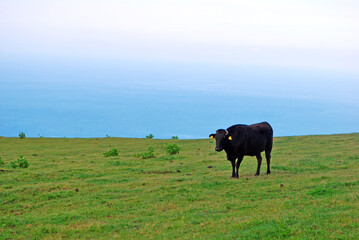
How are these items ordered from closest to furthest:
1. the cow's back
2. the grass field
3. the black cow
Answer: the grass field < the black cow < the cow's back

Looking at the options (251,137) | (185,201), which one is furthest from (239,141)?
(185,201)

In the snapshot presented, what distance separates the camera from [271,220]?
9.23 meters

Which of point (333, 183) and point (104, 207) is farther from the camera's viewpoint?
point (333, 183)

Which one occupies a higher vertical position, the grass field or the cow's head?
the cow's head

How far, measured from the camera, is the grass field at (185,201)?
9188 millimetres

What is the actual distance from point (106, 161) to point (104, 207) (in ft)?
42.2

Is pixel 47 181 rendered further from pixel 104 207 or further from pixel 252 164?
pixel 252 164

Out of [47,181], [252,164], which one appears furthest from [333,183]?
[47,181]

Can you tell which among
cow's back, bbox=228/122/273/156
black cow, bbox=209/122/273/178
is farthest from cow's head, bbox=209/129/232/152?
cow's back, bbox=228/122/273/156

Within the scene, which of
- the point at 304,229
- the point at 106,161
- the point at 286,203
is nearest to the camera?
the point at 304,229

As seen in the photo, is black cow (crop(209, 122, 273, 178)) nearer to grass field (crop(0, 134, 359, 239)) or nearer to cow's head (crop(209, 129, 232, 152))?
cow's head (crop(209, 129, 232, 152))

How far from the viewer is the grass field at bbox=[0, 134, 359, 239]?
9.19 meters

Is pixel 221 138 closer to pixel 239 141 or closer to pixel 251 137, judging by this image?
pixel 239 141

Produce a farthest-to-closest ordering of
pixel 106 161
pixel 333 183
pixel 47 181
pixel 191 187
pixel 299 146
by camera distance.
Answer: pixel 299 146
pixel 106 161
pixel 47 181
pixel 191 187
pixel 333 183
